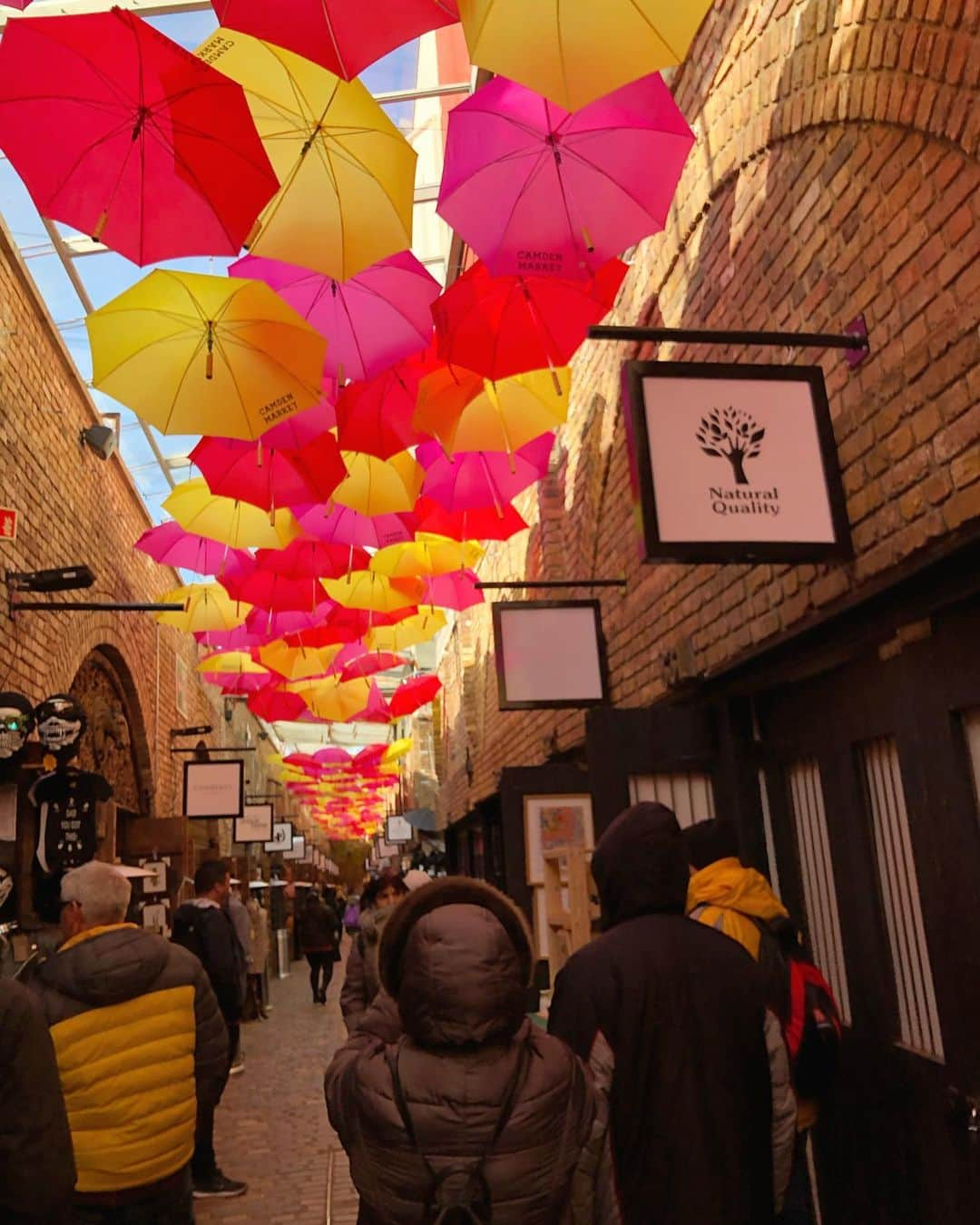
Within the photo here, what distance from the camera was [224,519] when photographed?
6969mm

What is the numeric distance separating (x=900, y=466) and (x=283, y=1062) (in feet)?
26.9

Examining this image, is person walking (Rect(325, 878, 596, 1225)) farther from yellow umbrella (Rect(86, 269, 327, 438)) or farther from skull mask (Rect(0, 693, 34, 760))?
skull mask (Rect(0, 693, 34, 760))

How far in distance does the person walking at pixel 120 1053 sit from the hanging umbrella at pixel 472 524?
13.9ft

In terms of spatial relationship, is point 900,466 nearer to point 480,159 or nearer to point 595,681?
point 480,159

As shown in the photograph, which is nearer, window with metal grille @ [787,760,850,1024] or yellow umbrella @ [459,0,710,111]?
yellow umbrella @ [459,0,710,111]

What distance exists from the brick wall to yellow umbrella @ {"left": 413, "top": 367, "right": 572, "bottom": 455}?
1.95 ft

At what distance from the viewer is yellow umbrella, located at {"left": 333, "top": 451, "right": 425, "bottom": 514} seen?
6383 millimetres

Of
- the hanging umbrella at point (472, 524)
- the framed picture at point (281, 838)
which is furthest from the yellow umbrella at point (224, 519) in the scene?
the framed picture at point (281, 838)

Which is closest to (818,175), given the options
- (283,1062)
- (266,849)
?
(283,1062)

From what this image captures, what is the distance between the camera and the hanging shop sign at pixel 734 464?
3.21 meters

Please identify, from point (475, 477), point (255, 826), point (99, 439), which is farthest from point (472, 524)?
point (255, 826)

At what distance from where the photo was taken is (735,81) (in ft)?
14.2

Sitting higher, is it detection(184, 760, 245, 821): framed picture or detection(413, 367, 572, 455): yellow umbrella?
detection(413, 367, 572, 455): yellow umbrella

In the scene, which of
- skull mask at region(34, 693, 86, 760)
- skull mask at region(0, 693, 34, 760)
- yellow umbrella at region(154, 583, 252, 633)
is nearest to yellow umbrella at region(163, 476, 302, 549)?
skull mask at region(34, 693, 86, 760)
